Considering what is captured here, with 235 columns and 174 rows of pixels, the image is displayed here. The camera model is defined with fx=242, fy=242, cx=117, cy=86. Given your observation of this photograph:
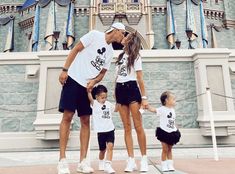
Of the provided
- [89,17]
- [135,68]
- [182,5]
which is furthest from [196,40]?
[135,68]

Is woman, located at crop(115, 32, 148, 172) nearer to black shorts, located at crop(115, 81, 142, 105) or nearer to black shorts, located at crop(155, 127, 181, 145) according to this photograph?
black shorts, located at crop(115, 81, 142, 105)

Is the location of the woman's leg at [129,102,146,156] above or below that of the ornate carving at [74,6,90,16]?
below

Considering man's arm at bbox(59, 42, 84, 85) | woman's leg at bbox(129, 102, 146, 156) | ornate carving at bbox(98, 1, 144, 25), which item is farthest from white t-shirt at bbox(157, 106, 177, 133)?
ornate carving at bbox(98, 1, 144, 25)

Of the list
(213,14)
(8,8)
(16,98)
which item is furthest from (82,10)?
(16,98)

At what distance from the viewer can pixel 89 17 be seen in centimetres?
2356

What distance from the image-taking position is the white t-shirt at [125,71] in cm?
312

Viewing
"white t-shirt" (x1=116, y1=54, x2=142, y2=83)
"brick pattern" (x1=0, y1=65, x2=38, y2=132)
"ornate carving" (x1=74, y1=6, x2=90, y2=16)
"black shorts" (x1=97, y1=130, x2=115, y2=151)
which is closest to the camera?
"white t-shirt" (x1=116, y1=54, x2=142, y2=83)

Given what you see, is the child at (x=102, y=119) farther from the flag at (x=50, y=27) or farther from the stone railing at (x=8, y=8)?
the stone railing at (x=8, y=8)

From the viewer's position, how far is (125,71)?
315 centimetres

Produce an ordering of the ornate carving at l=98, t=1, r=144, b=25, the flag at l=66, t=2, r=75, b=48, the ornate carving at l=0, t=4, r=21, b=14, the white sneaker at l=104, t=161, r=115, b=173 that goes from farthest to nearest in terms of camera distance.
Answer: the ornate carving at l=0, t=4, r=21, b=14 → the ornate carving at l=98, t=1, r=144, b=25 → the flag at l=66, t=2, r=75, b=48 → the white sneaker at l=104, t=161, r=115, b=173

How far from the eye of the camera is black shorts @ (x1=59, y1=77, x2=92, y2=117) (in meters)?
2.82

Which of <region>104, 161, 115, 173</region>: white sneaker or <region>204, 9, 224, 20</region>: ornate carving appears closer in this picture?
<region>104, 161, 115, 173</region>: white sneaker

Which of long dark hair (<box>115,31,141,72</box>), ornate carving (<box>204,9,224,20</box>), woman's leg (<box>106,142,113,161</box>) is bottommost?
woman's leg (<box>106,142,113,161</box>)

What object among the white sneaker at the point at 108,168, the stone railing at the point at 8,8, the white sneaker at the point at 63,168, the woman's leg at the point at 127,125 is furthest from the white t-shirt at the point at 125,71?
the stone railing at the point at 8,8
